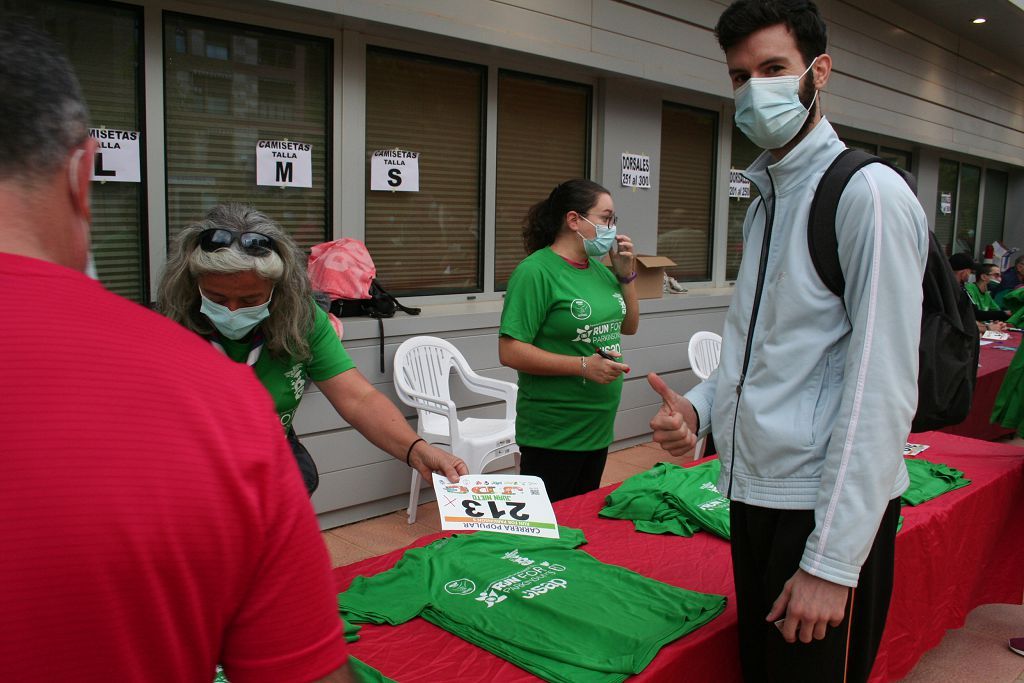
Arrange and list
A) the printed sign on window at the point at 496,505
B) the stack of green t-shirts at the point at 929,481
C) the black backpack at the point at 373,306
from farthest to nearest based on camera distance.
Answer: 1. the black backpack at the point at 373,306
2. the stack of green t-shirts at the point at 929,481
3. the printed sign on window at the point at 496,505

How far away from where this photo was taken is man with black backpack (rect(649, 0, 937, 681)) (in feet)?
4.54

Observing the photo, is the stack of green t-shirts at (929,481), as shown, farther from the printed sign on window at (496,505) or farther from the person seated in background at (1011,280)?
the person seated in background at (1011,280)

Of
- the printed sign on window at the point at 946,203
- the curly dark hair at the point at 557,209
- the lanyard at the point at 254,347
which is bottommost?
the lanyard at the point at 254,347

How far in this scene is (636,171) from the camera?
639 centimetres

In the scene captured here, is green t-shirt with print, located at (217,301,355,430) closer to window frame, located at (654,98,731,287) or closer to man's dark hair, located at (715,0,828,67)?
man's dark hair, located at (715,0,828,67)

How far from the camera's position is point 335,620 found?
0.76 m

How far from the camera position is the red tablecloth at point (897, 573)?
173 centimetres

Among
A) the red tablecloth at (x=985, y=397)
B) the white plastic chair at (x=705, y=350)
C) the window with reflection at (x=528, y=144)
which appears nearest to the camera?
the window with reflection at (x=528, y=144)

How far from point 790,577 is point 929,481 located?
158 cm

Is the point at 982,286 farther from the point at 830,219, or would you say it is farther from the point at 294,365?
the point at 294,365

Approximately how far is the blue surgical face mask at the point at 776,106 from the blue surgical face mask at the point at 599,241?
61.2 inches

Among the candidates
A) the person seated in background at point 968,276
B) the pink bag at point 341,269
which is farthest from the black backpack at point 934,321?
the person seated in background at point 968,276

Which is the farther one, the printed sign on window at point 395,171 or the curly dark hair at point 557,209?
the printed sign on window at point 395,171

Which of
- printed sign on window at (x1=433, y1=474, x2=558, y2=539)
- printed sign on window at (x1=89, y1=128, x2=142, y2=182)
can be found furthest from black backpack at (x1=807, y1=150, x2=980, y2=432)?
printed sign on window at (x1=89, y1=128, x2=142, y2=182)
